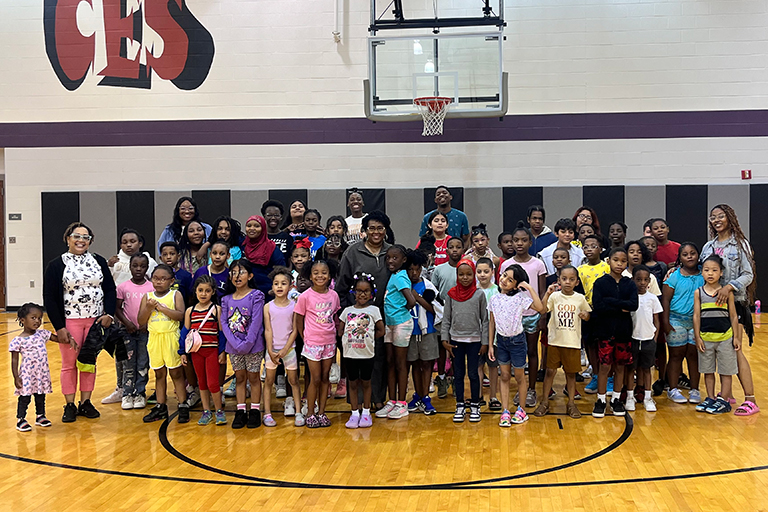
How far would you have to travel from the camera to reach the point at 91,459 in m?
4.81

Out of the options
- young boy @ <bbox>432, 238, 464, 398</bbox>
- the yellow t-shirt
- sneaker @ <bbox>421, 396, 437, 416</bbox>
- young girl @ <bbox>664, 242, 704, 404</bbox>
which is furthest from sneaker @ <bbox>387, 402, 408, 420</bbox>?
young girl @ <bbox>664, 242, 704, 404</bbox>

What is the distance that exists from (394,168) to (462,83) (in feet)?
7.79

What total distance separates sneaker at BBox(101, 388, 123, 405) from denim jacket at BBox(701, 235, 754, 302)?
5.49 metres

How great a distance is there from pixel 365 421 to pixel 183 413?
5.00 feet

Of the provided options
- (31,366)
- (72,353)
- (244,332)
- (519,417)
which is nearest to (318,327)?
(244,332)

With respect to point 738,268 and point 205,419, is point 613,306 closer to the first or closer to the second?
point 738,268

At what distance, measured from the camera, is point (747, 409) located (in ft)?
18.7

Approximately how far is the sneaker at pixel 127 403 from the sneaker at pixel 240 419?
1.18 m

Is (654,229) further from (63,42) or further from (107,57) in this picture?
(63,42)

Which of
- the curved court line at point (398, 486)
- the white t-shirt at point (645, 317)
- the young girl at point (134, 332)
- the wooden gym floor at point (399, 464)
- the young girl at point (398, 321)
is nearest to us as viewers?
the wooden gym floor at point (399, 464)

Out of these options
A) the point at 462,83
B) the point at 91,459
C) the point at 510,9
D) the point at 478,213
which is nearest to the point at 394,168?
the point at 478,213

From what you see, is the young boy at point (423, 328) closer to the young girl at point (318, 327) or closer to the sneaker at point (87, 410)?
the young girl at point (318, 327)

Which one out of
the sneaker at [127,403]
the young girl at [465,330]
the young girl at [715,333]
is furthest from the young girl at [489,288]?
the sneaker at [127,403]

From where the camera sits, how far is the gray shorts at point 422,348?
5.79 meters
